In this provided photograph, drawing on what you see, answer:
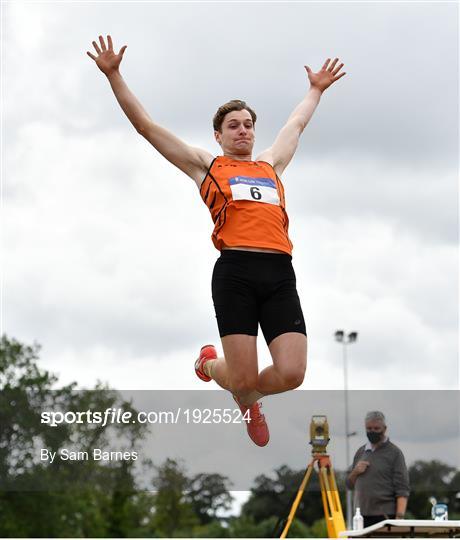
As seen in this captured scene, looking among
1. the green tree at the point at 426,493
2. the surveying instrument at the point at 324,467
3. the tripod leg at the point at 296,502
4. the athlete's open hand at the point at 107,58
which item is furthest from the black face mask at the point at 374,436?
the green tree at the point at 426,493

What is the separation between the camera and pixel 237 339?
584 centimetres

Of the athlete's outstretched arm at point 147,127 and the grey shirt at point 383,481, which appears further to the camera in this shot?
the grey shirt at point 383,481

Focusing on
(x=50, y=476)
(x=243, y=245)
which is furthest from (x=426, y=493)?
(x=243, y=245)

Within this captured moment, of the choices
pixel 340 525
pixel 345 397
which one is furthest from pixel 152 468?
pixel 340 525

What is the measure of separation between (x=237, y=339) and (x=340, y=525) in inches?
167

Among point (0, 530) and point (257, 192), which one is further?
point (0, 530)

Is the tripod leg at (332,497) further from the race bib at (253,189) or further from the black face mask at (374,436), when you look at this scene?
the race bib at (253,189)

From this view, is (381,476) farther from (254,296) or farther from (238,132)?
(238,132)

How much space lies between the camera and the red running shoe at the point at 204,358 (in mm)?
6879

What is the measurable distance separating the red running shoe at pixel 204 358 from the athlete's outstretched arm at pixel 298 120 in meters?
1.37

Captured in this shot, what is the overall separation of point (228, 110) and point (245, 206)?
0.72 metres

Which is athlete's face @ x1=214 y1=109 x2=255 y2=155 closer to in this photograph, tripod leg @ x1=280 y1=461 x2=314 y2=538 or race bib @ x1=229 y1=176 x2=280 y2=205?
race bib @ x1=229 y1=176 x2=280 y2=205

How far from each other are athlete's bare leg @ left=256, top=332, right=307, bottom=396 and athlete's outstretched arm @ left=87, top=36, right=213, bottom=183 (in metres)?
1.21

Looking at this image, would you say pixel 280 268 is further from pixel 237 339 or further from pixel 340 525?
pixel 340 525
